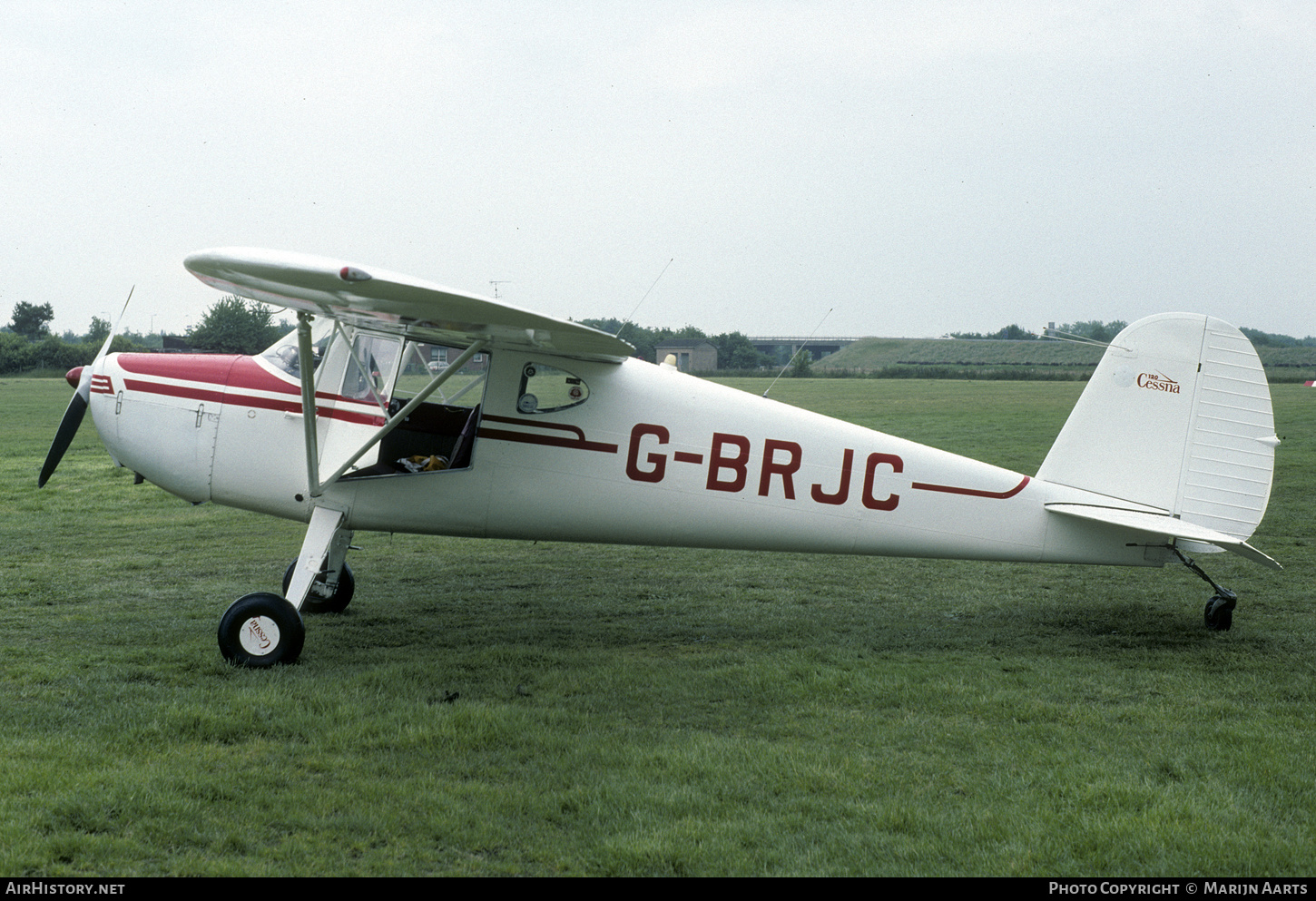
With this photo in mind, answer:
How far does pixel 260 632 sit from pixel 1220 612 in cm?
629

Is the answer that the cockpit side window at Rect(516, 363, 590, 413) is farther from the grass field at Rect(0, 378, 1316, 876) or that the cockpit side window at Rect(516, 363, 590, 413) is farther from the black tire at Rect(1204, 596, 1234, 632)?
the black tire at Rect(1204, 596, 1234, 632)

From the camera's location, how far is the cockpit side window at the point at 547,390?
634 cm

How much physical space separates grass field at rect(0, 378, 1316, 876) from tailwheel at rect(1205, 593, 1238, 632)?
8 cm

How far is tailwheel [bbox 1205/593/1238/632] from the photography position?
6.77m

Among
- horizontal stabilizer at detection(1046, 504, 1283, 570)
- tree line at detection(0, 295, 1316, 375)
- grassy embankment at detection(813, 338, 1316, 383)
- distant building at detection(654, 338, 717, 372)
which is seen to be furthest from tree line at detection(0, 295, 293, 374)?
grassy embankment at detection(813, 338, 1316, 383)

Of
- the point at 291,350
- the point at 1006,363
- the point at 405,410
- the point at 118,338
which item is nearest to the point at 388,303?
the point at 405,410

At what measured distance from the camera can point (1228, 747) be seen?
456 cm

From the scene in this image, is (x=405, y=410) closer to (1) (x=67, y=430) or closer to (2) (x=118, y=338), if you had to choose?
(1) (x=67, y=430)

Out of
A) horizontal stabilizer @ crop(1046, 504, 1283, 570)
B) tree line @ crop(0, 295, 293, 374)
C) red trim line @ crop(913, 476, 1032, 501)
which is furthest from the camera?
tree line @ crop(0, 295, 293, 374)

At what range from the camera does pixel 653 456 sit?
640 cm

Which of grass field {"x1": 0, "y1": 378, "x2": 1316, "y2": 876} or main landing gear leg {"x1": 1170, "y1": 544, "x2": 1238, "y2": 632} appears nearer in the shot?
grass field {"x1": 0, "y1": 378, "x2": 1316, "y2": 876}

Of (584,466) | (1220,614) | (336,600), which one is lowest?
(336,600)

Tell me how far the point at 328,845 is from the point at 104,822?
0.85 m

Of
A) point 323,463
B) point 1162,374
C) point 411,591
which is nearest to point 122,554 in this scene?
point 411,591
